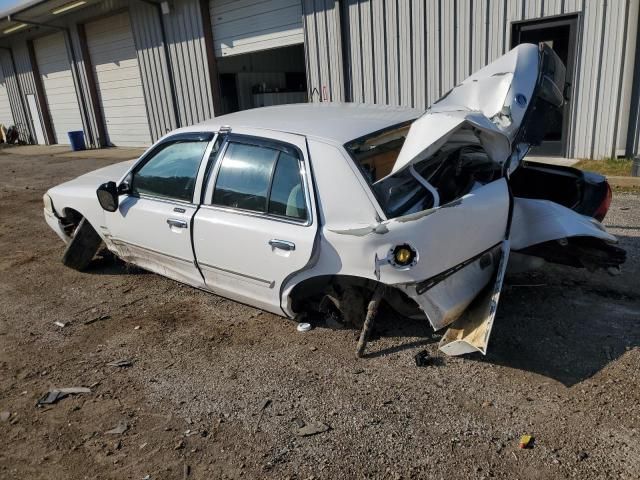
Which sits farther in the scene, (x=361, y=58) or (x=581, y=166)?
(x=361, y=58)

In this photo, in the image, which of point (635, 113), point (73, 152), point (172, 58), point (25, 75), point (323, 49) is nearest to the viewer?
point (635, 113)

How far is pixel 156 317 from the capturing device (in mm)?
4301

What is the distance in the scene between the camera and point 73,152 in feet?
62.0

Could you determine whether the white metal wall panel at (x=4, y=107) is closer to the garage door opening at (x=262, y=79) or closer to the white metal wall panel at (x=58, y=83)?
the white metal wall panel at (x=58, y=83)

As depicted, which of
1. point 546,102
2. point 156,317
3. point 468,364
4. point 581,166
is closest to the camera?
point 468,364

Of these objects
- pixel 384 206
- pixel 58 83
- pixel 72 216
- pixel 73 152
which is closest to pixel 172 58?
pixel 73 152

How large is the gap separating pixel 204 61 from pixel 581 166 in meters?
10.2

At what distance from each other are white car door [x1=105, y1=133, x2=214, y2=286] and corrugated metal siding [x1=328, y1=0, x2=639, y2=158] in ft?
21.8

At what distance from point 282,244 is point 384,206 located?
0.75 meters

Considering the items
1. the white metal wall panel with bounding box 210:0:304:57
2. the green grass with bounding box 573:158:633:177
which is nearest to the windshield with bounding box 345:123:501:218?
the green grass with bounding box 573:158:633:177

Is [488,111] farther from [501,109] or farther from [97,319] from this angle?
[97,319]

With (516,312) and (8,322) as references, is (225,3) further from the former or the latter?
(516,312)

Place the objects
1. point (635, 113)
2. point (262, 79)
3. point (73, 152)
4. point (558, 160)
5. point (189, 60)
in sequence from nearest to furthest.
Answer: point (635, 113) → point (558, 160) → point (189, 60) → point (262, 79) → point (73, 152)

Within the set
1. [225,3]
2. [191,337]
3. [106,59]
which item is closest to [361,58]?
[225,3]
